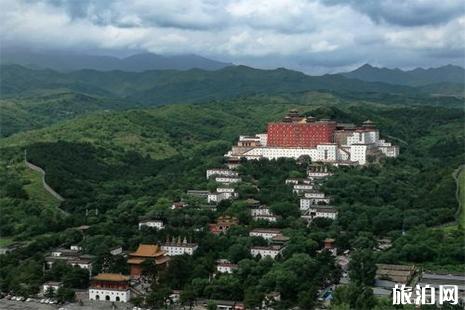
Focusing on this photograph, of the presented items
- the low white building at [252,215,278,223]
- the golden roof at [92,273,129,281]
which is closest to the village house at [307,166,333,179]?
the low white building at [252,215,278,223]

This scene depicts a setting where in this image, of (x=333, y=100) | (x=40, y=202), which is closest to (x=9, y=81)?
(x=333, y=100)

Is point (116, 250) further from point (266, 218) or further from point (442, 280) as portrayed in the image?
point (442, 280)

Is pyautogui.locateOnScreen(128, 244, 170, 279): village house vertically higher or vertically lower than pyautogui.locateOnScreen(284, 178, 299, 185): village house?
lower

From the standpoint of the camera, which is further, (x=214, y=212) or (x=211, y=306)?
(x=214, y=212)

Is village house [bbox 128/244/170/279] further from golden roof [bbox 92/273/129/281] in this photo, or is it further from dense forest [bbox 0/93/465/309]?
golden roof [bbox 92/273/129/281]

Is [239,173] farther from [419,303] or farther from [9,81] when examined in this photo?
[9,81]

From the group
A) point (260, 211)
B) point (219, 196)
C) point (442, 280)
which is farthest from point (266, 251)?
point (219, 196)

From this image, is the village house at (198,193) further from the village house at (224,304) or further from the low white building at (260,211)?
the village house at (224,304)
